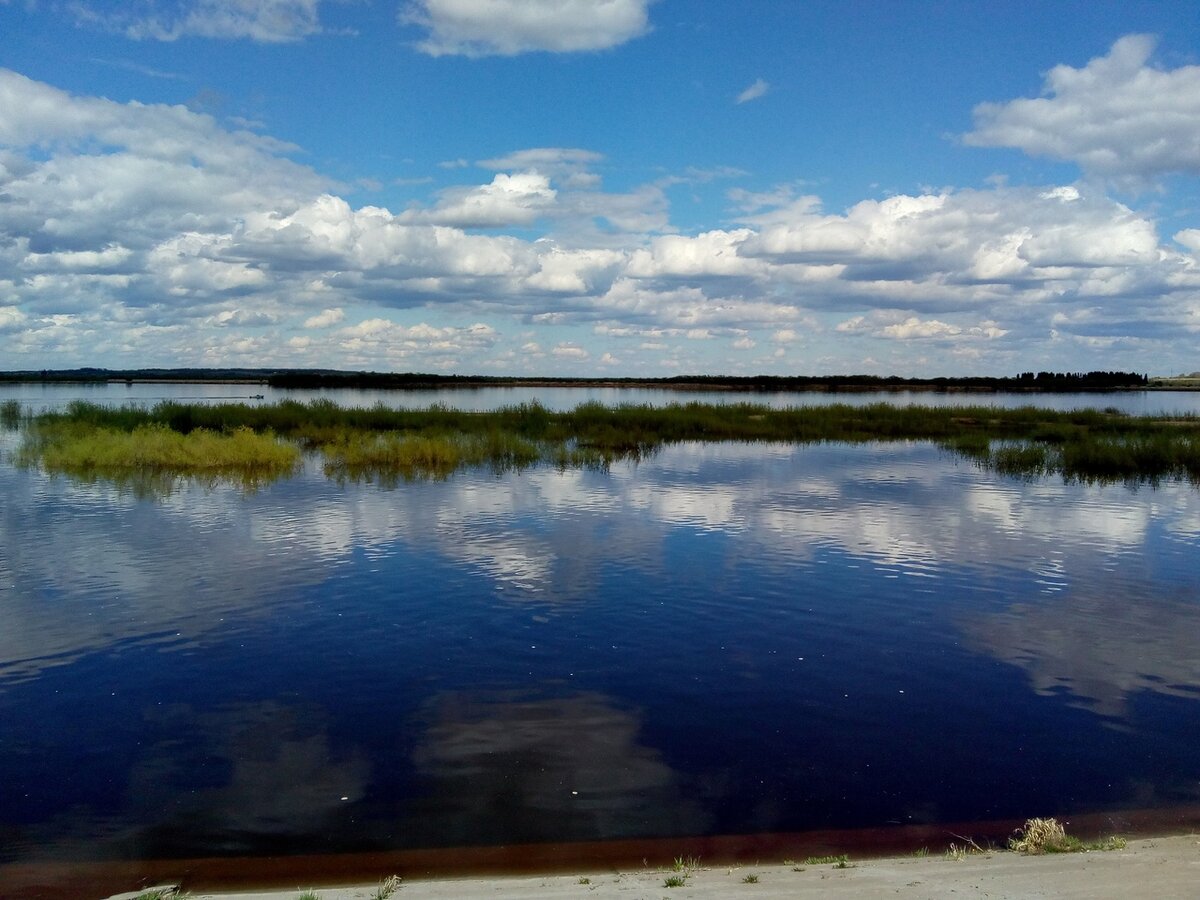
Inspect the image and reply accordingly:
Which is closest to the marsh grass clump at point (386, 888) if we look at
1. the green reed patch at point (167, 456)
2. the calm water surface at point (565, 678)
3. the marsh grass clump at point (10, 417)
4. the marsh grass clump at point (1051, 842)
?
the calm water surface at point (565, 678)

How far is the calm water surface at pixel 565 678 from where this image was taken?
9.10m

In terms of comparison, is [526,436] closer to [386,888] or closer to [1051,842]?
[1051,842]

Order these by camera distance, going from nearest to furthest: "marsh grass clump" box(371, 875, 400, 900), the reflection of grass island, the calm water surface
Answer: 1. "marsh grass clump" box(371, 875, 400, 900)
2. the calm water surface
3. the reflection of grass island

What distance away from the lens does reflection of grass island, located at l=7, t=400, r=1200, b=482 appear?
116 feet

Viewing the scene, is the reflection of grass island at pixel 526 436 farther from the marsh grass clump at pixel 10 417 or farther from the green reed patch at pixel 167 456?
the marsh grass clump at pixel 10 417

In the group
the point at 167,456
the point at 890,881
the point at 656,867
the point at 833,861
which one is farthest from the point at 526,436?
the point at 890,881

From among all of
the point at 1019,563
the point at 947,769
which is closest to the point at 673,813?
the point at 947,769

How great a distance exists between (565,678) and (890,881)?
6323mm

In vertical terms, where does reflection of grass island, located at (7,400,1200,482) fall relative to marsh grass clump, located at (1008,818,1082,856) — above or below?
above

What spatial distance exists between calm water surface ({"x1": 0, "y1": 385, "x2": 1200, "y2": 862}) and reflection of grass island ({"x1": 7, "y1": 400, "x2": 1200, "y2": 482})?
11.2 metres

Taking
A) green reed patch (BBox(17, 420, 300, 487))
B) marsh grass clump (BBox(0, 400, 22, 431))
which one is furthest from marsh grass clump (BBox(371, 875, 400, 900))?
marsh grass clump (BBox(0, 400, 22, 431))

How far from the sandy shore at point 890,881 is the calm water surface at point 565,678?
4.03ft

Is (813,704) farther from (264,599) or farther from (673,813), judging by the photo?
(264,599)

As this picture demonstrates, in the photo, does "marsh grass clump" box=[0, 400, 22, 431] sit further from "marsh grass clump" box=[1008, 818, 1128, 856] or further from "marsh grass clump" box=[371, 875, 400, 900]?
"marsh grass clump" box=[1008, 818, 1128, 856]
